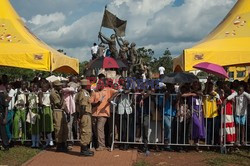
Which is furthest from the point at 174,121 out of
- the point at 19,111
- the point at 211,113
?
the point at 19,111

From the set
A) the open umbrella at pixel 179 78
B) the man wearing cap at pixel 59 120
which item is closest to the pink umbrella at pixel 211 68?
the open umbrella at pixel 179 78

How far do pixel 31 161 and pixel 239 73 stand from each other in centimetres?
1322

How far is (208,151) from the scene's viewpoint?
9016mm

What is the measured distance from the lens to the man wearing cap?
28.9 feet

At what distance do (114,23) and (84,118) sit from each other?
8610 mm

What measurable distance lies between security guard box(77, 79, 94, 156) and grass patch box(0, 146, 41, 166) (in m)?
1.22

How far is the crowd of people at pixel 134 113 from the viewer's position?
880 centimetres

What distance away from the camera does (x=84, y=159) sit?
26.3 feet

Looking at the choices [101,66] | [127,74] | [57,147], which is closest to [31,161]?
[57,147]

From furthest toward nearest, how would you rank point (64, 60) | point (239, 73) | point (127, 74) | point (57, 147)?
point (239, 73) → point (127, 74) → point (64, 60) → point (57, 147)

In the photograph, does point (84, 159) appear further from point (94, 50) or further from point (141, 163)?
point (94, 50)

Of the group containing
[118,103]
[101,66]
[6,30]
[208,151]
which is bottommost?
[208,151]

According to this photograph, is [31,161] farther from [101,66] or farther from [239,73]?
[239,73]

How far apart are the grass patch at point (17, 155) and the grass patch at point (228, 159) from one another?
3.85m
